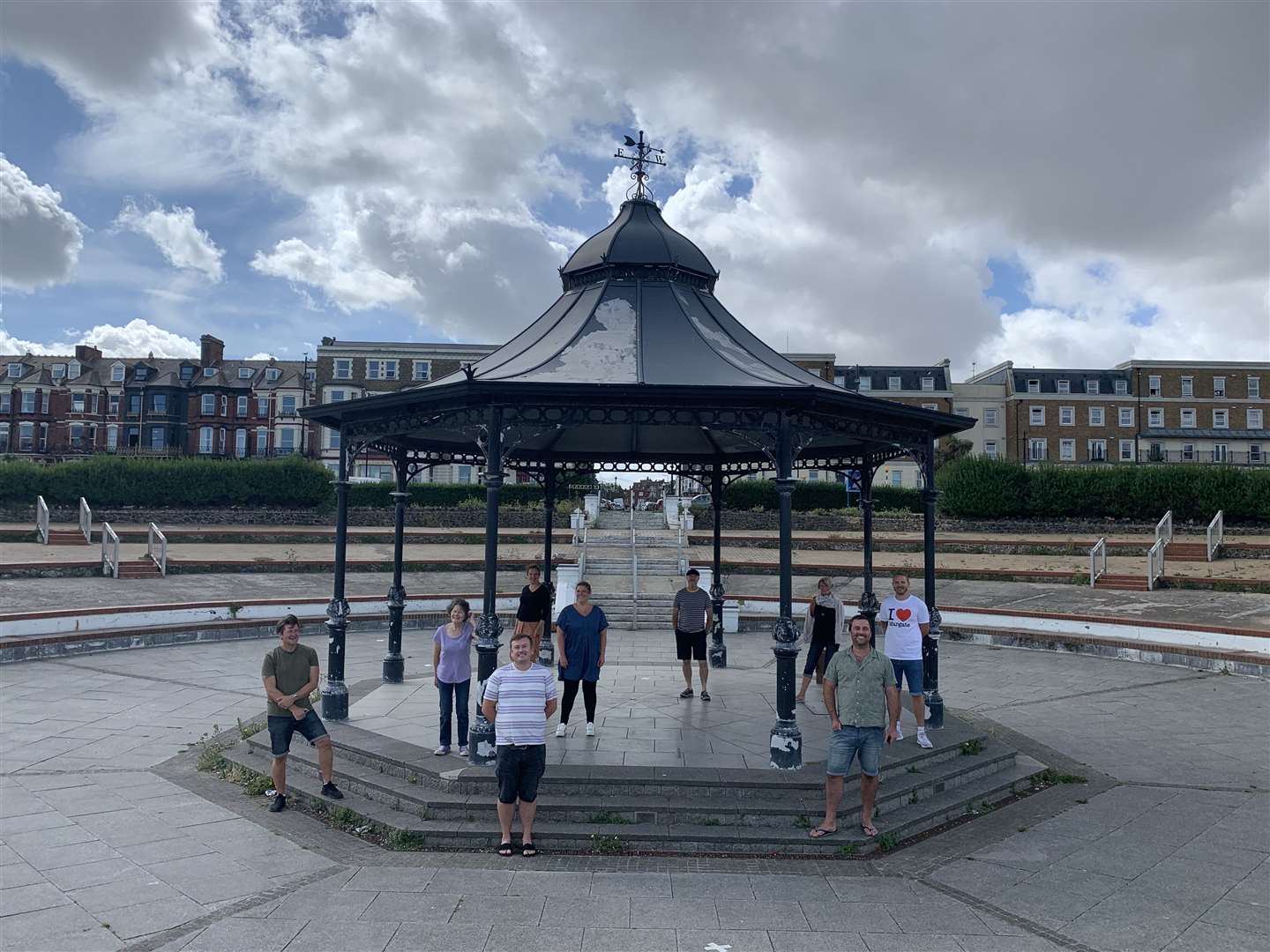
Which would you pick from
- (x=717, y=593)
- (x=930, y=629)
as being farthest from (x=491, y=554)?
(x=717, y=593)

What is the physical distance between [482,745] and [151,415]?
6271 centimetres

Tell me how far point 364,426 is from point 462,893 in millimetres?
5746

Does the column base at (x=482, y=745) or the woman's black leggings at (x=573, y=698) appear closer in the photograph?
the column base at (x=482, y=745)

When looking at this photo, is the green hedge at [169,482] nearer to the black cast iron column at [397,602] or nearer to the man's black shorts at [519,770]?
the black cast iron column at [397,602]

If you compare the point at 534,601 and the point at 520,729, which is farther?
the point at 534,601

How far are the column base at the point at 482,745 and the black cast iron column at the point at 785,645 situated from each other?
2596 millimetres

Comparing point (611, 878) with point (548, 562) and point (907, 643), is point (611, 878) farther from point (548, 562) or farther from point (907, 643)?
point (548, 562)

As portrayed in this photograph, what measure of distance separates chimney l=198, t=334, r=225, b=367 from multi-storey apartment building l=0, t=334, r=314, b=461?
6.46 feet

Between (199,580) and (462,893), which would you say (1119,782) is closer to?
(462,893)

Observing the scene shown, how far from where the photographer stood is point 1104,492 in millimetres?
33844

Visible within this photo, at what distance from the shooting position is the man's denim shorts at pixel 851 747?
6168 millimetres

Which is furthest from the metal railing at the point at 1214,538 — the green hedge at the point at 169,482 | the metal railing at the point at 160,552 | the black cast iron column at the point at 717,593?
the green hedge at the point at 169,482

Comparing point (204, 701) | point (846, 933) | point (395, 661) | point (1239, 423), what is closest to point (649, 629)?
point (395, 661)

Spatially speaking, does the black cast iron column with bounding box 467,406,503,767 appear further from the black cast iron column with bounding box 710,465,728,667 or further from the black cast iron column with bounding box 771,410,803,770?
the black cast iron column with bounding box 710,465,728,667
